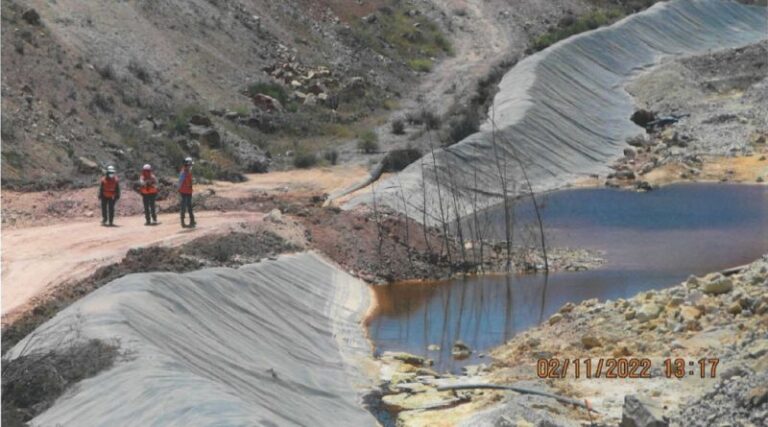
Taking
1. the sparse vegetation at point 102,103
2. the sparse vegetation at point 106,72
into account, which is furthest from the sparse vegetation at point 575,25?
the sparse vegetation at point 102,103

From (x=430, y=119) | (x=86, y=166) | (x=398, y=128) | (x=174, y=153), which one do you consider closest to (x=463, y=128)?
(x=398, y=128)

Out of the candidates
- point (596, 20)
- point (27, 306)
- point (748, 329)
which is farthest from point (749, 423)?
point (596, 20)

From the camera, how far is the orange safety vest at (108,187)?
1271 inches

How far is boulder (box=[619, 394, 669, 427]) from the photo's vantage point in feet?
63.3

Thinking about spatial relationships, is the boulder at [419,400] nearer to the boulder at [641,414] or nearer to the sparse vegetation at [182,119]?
the boulder at [641,414]

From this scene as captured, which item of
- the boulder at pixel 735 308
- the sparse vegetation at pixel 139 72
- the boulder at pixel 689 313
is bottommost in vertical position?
the boulder at pixel 689 313

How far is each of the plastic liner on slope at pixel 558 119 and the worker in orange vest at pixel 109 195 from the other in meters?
8.81

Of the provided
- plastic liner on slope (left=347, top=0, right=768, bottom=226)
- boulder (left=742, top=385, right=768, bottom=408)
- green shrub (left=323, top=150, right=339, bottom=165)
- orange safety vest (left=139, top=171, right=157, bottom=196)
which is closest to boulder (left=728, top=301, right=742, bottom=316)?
boulder (left=742, top=385, right=768, bottom=408)

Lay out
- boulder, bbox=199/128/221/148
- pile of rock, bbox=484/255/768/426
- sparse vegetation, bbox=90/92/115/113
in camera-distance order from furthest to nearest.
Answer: boulder, bbox=199/128/221/148, sparse vegetation, bbox=90/92/115/113, pile of rock, bbox=484/255/768/426

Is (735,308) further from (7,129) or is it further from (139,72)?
(139,72)

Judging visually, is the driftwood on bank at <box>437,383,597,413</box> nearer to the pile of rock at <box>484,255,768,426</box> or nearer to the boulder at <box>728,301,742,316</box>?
the pile of rock at <box>484,255,768,426</box>

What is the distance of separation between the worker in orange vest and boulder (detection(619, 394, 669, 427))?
53.3 feet

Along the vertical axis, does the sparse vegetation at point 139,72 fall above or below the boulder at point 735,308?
above
